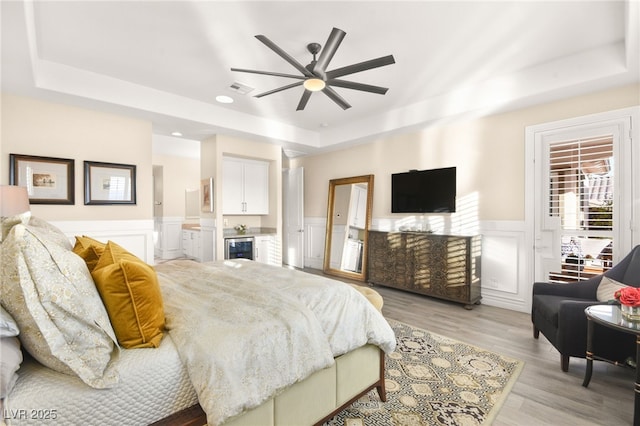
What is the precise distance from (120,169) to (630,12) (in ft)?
17.1

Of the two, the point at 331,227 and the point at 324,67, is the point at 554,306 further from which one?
the point at 331,227

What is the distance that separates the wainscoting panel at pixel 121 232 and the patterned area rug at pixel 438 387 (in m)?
3.48

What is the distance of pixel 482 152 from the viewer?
407 cm

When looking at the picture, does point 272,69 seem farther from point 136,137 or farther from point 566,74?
point 566,74

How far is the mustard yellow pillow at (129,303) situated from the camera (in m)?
1.23

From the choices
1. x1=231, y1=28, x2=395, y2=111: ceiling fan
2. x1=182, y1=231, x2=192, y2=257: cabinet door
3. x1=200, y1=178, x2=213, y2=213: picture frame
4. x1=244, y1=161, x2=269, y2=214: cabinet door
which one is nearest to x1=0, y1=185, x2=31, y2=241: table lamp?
x1=231, y1=28, x2=395, y2=111: ceiling fan

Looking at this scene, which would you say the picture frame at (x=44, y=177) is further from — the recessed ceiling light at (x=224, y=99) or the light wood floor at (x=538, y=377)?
the light wood floor at (x=538, y=377)

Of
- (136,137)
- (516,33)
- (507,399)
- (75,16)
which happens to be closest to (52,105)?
(136,137)

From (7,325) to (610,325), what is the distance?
3.05m

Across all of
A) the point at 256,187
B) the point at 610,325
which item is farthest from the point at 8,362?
the point at 256,187

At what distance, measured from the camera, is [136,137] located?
399cm

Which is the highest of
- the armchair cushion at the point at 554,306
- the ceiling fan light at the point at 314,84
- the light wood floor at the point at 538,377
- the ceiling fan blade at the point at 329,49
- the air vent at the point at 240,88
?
the air vent at the point at 240,88

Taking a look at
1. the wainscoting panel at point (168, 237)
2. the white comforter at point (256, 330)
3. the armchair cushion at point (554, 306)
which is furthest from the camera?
the wainscoting panel at point (168, 237)

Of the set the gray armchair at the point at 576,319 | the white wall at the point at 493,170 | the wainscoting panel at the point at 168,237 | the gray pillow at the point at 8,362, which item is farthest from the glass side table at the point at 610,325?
the wainscoting panel at the point at 168,237
